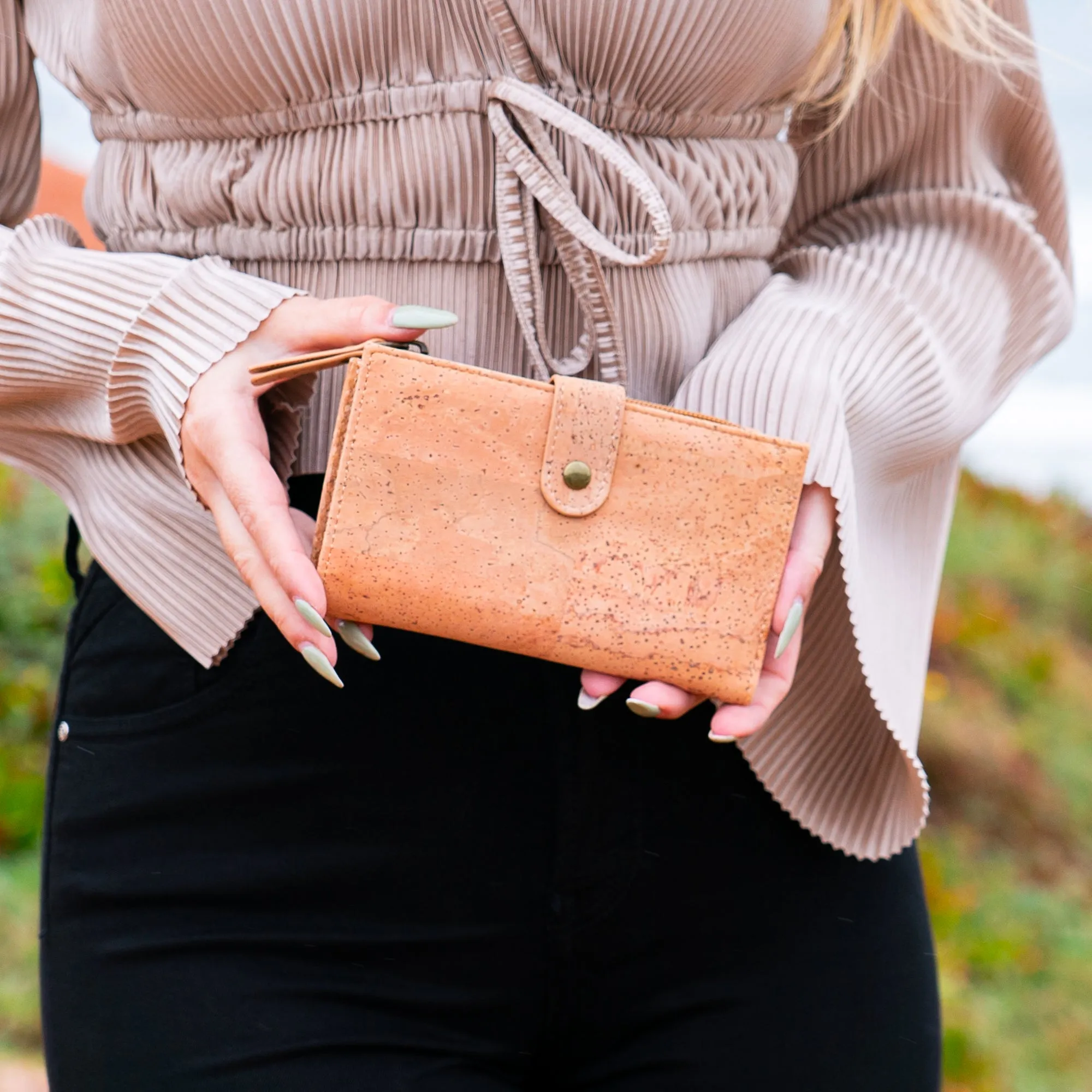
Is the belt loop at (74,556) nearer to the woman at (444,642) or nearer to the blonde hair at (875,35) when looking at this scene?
the woman at (444,642)

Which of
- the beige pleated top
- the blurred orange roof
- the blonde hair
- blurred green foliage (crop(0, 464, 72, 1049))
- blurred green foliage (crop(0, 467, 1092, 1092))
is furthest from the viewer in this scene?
the blurred orange roof

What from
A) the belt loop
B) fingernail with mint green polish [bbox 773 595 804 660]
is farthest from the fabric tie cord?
the belt loop

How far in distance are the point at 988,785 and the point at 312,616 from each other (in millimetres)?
2698

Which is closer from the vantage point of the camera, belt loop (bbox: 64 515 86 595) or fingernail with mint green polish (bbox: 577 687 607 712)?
fingernail with mint green polish (bbox: 577 687 607 712)

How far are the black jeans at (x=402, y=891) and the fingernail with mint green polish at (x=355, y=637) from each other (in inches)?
5.5

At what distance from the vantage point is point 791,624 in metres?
0.79

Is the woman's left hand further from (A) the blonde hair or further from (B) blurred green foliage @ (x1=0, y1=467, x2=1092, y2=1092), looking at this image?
(B) blurred green foliage @ (x1=0, y1=467, x2=1092, y2=1092)

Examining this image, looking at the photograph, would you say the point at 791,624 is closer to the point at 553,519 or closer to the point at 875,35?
the point at 553,519

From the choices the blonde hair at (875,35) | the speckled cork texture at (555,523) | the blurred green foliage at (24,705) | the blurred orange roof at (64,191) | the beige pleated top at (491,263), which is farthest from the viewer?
the blurred orange roof at (64,191)

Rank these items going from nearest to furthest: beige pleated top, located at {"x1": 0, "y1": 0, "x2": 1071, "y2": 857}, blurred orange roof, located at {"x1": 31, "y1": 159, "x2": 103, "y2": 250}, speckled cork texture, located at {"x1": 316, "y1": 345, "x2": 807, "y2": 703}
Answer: speckled cork texture, located at {"x1": 316, "y1": 345, "x2": 807, "y2": 703}
beige pleated top, located at {"x1": 0, "y1": 0, "x2": 1071, "y2": 857}
blurred orange roof, located at {"x1": 31, "y1": 159, "x2": 103, "y2": 250}

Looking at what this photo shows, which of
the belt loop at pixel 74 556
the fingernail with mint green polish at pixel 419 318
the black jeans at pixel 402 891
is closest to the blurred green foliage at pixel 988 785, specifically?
the belt loop at pixel 74 556

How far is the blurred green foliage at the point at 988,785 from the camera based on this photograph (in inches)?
93.1

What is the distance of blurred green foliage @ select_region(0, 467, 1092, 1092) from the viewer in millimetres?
2365

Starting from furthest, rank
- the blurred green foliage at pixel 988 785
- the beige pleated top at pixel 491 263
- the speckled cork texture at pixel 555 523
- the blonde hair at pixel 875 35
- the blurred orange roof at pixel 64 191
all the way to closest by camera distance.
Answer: the blurred orange roof at pixel 64 191 → the blurred green foliage at pixel 988 785 → the blonde hair at pixel 875 35 → the beige pleated top at pixel 491 263 → the speckled cork texture at pixel 555 523
